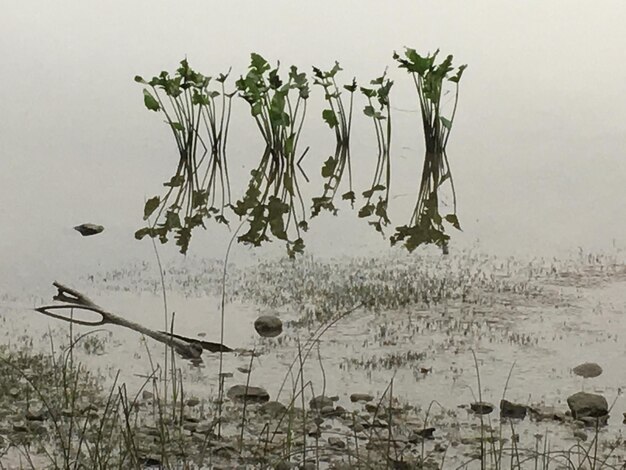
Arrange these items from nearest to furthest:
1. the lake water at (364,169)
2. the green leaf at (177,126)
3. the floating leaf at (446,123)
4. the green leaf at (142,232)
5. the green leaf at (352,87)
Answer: the lake water at (364,169) < the green leaf at (142,232) < the floating leaf at (446,123) < the green leaf at (177,126) < the green leaf at (352,87)

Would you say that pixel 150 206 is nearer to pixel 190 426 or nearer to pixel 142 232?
pixel 142 232

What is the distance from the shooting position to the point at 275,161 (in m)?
3.12

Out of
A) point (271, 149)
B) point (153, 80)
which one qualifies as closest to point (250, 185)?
point (271, 149)

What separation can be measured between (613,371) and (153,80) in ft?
7.21

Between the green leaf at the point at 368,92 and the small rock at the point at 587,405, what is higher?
the green leaf at the point at 368,92

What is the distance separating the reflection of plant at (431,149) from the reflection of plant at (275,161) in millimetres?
292

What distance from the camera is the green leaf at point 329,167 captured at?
2.92 metres

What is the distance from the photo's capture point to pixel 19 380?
5.79ft

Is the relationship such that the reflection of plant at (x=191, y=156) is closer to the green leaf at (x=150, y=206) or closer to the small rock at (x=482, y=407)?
the green leaf at (x=150, y=206)

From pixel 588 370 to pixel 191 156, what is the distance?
1725 millimetres

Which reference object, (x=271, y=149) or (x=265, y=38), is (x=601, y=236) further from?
(x=265, y=38)

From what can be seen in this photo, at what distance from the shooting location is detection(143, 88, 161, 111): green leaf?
11.3 feet

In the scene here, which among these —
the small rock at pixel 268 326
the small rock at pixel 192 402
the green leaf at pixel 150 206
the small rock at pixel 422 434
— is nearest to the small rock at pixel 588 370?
the small rock at pixel 422 434

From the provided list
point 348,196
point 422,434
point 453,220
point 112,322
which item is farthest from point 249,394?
point 348,196
